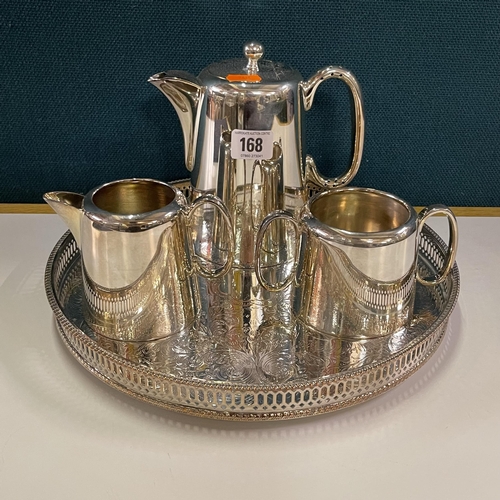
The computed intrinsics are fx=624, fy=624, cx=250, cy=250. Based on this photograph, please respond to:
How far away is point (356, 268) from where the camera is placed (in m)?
0.56

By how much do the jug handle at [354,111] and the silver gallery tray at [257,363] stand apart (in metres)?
0.17

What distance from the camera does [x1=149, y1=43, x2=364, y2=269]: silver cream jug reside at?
0.61 m

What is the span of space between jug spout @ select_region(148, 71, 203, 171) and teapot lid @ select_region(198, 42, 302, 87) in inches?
0.6

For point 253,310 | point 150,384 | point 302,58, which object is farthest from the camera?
point 302,58

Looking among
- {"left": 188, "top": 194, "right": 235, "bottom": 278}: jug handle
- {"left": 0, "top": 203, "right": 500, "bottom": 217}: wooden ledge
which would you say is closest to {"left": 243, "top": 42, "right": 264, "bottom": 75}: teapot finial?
{"left": 188, "top": 194, "right": 235, "bottom": 278}: jug handle

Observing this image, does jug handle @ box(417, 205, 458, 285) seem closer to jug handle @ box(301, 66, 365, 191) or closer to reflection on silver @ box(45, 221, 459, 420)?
reflection on silver @ box(45, 221, 459, 420)

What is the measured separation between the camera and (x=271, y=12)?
752 millimetres

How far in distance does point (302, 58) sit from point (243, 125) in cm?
21

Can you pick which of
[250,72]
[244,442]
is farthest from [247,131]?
[244,442]

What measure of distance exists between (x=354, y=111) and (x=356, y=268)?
0.24 m

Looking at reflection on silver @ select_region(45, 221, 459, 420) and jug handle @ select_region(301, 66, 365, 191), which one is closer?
→ reflection on silver @ select_region(45, 221, 459, 420)

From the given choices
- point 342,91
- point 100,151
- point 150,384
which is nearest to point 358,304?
point 150,384

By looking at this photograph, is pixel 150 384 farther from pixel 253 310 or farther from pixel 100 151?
pixel 100 151

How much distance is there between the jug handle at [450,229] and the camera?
0.59 metres
